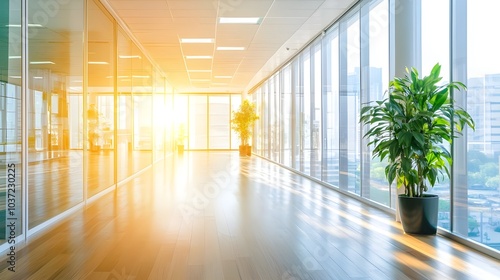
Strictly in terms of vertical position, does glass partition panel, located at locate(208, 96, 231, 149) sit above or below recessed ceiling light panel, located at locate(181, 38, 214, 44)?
below

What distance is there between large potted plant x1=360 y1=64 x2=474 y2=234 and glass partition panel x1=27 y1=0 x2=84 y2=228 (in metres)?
3.67

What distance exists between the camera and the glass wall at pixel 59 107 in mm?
3988

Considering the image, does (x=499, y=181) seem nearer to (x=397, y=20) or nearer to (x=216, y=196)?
(x=397, y=20)

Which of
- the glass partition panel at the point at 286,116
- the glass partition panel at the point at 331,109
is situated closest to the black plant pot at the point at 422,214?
the glass partition panel at the point at 331,109

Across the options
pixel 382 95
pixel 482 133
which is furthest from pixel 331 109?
pixel 482 133

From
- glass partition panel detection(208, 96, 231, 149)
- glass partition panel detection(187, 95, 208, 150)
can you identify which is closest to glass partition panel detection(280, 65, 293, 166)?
glass partition panel detection(208, 96, 231, 149)

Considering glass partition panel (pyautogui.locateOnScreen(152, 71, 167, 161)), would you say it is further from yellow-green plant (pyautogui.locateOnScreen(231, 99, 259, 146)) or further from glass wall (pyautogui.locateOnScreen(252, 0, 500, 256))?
glass wall (pyautogui.locateOnScreen(252, 0, 500, 256))

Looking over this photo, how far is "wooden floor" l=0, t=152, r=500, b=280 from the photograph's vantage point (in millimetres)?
3256

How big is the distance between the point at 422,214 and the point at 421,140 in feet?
2.60

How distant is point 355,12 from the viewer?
7043 millimetres

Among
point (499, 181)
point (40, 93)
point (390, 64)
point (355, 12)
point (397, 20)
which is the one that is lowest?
point (499, 181)

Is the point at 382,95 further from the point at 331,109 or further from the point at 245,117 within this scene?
the point at 245,117

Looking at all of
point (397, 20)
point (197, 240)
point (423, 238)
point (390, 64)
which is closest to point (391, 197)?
point (423, 238)

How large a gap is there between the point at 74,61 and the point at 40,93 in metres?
1.25
